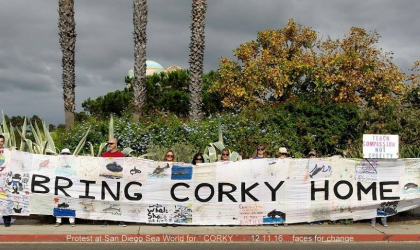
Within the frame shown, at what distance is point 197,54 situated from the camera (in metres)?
18.1

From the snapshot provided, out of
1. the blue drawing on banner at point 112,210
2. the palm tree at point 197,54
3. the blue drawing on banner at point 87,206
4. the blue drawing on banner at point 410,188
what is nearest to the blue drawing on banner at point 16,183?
the blue drawing on banner at point 87,206

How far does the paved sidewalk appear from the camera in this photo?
9.45m

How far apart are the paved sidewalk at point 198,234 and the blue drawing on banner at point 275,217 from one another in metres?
0.20

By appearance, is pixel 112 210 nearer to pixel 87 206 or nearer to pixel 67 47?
pixel 87 206

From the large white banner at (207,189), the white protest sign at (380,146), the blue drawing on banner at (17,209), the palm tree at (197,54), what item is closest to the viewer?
the blue drawing on banner at (17,209)

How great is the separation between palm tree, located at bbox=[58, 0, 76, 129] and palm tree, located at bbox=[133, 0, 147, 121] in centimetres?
207

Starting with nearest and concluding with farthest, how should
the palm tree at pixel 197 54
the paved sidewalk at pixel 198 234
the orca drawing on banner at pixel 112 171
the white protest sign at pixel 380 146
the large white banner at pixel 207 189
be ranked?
the paved sidewalk at pixel 198 234, the large white banner at pixel 207 189, the orca drawing on banner at pixel 112 171, the white protest sign at pixel 380 146, the palm tree at pixel 197 54

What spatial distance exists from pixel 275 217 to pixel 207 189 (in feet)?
5.13

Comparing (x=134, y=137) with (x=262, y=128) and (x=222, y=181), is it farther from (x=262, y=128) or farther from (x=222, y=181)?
(x=222, y=181)

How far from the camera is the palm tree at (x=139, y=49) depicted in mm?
17328

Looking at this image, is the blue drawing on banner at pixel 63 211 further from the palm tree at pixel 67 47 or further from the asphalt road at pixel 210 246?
the palm tree at pixel 67 47

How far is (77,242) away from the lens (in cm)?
935

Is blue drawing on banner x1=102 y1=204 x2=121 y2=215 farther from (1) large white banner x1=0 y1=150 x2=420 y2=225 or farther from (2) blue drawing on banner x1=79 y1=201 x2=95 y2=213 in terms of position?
(2) blue drawing on banner x1=79 y1=201 x2=95 y2=213

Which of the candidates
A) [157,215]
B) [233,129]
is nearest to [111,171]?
[157,215]
